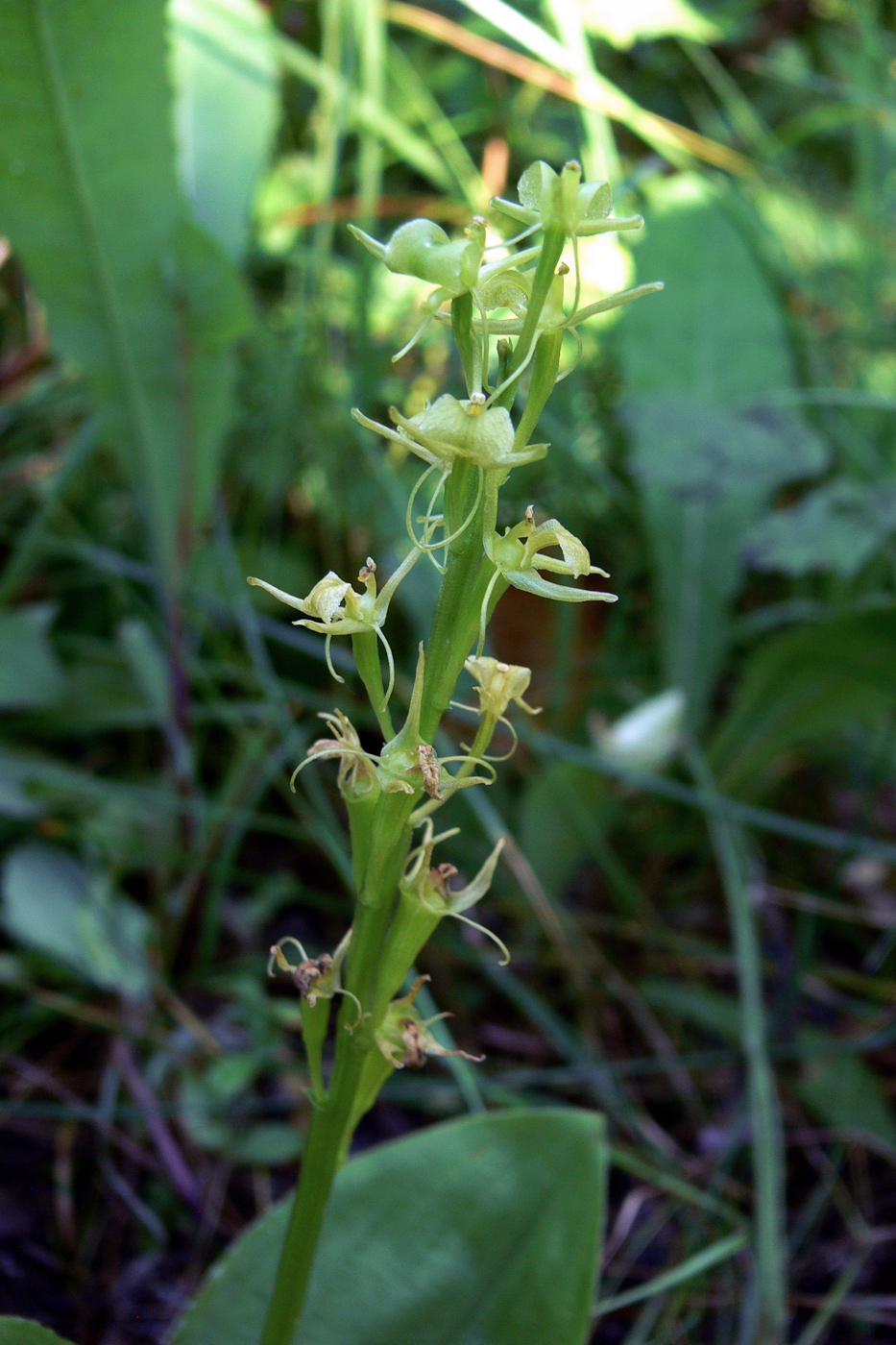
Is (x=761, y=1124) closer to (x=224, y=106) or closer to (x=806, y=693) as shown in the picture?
(x=806, y=693)

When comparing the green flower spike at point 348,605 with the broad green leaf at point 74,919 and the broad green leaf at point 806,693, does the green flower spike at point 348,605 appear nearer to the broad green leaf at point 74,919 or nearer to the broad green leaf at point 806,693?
the broad green leaf at point 74,919

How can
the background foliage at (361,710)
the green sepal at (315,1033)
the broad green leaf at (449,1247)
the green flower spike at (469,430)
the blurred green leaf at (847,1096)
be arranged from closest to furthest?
the green flower spike at (469,430) < the green sepal at (315,1033) < the broad green leaf at (449,1247) < the background foliage at (361,710) < the blurred green leaf at (847,1096)

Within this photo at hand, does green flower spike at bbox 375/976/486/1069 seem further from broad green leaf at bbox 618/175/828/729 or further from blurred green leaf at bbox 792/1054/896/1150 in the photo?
broad green leaf at bbox 618/175/828/729

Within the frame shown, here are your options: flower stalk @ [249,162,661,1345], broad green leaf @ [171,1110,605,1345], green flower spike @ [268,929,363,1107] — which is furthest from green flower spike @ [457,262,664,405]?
broad green leaf @ [171,1110,605,1345]

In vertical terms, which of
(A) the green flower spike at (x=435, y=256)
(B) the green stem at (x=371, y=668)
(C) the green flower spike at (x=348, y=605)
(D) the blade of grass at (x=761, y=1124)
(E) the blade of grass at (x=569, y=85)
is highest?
(E) the blade of grass at (x=569, y=85)

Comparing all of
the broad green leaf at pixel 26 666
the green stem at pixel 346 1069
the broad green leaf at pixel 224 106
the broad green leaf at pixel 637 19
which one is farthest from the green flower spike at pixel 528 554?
the broad green leaf at pixel 637 19

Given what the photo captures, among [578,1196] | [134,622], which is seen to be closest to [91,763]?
[134,622]

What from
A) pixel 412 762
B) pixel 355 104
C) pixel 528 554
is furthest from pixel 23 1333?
pixel 355 104
